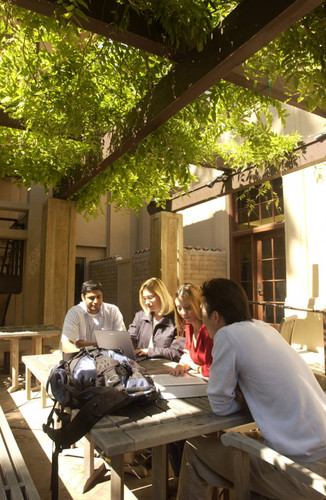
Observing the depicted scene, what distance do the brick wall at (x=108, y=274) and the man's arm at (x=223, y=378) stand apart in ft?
29.7

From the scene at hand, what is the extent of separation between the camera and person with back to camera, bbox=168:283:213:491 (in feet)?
8.64

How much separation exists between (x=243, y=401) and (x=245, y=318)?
17.0 inches

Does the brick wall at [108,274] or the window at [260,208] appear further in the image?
the brick wall at [108,274]

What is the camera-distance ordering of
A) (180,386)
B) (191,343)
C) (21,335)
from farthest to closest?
(21,335)
(191,343)
(180,386)

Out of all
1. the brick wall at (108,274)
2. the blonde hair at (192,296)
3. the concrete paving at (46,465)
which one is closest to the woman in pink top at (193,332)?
the blonde hair at (192,296)

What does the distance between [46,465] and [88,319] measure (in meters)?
1.29

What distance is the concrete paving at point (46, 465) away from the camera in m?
2.60

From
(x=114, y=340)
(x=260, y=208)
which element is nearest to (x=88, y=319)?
(x=114, y=340)

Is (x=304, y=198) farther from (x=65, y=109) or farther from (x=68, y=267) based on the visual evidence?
(x=65, y=109)

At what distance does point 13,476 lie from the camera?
75.5 inches

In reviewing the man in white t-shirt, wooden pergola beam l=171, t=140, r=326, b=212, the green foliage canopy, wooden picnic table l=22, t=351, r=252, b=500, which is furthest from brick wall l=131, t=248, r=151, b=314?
wooden picnic table l=22, t=351, r=252, b=500

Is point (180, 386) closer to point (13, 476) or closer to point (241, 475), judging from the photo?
point (241, 475)

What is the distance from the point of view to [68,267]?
224 inches

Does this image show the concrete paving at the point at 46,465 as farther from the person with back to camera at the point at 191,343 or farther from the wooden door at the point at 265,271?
the wooden door at the point at 265,271
